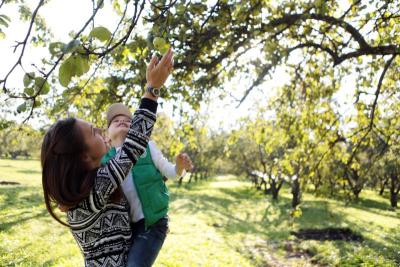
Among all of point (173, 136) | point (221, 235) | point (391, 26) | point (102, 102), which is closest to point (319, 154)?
point (391, 26)

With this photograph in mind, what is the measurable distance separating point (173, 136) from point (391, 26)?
456cm

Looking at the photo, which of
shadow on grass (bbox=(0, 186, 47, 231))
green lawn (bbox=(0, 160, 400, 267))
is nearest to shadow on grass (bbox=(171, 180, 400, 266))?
green lawn (bbox=(0, 160, 400, 267))

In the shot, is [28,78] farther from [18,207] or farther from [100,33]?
[18,207]

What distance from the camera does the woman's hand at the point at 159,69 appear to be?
2027mm

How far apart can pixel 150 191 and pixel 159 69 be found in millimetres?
867

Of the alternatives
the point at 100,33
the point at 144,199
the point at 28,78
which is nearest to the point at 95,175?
the point at 144,199

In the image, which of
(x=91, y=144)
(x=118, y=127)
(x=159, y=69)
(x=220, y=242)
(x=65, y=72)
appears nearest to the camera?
(x=65, y=72)

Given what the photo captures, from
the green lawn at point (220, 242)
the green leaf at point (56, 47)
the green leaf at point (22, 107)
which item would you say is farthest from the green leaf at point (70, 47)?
the green lawn at point (220, 242)

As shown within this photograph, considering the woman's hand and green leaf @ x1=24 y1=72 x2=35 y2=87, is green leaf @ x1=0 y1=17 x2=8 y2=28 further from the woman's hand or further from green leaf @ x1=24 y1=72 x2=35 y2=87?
the woman's hand

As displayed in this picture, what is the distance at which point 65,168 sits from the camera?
2.14m

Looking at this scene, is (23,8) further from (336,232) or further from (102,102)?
(336,232)

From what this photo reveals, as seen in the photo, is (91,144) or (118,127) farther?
(118,127)

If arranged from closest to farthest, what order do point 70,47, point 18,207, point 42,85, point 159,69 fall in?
1. point 70,47
2. point 42,85
3. point 159,69
4. point 18,207

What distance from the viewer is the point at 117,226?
7.61 feet
